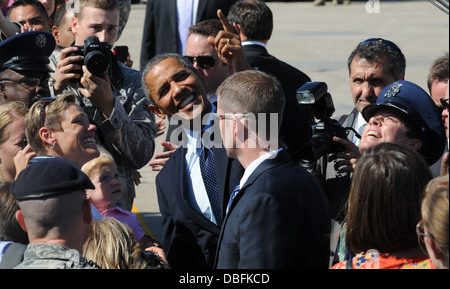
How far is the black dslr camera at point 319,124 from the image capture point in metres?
3.94

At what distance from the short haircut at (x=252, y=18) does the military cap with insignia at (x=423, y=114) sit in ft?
7.83

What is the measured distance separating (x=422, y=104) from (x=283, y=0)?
77.6 ft

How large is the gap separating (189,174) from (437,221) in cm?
179

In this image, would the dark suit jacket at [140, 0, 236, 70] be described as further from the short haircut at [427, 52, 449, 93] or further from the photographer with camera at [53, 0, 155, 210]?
the short haircut at [427, 52, 449, 93]

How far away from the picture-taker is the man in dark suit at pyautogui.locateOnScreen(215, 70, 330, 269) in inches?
128

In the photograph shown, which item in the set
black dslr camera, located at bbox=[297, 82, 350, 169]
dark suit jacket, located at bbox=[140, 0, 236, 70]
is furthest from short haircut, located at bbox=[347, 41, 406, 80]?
dark suit jacket, located at bbox=[140, 0, 236, 70]

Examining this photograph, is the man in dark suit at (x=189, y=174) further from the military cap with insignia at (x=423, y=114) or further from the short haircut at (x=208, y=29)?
the military cap with insignia at (x=423, y=114)

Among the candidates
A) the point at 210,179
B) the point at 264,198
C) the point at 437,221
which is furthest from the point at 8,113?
the point at 437,221

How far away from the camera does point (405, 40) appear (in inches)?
677

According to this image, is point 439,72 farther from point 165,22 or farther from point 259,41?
point 165,22

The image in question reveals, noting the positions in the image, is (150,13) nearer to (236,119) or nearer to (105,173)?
(105,173)

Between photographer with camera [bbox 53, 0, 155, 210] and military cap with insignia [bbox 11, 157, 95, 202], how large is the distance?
4.88ft

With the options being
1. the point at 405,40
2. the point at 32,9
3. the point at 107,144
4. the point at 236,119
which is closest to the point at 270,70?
the point at 107,144

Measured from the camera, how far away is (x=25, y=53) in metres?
4.81
